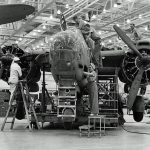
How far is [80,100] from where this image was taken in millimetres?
13203

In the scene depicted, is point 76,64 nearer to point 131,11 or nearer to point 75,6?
point 75,6

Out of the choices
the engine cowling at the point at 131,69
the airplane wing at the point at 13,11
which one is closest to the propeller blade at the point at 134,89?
the engine cowling at the point at 131,69

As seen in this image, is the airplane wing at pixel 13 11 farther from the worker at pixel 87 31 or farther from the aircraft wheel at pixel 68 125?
the aircraft wheel at pixel 68 125

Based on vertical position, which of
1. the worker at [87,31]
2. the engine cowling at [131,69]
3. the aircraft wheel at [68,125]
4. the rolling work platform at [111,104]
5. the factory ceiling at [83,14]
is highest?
the factory ceiling at [83,14]

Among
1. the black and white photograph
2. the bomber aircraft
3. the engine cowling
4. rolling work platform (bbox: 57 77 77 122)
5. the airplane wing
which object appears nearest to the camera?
the airplane wing

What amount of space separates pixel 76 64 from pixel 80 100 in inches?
134

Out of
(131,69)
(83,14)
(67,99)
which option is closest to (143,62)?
(131,69)

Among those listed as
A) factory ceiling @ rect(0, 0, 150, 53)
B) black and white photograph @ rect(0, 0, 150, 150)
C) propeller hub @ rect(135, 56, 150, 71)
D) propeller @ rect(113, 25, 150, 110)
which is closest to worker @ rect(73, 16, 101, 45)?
black and white photograph @ rect(0, 0, 150, 150)

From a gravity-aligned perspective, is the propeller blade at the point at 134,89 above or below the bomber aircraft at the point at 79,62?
below

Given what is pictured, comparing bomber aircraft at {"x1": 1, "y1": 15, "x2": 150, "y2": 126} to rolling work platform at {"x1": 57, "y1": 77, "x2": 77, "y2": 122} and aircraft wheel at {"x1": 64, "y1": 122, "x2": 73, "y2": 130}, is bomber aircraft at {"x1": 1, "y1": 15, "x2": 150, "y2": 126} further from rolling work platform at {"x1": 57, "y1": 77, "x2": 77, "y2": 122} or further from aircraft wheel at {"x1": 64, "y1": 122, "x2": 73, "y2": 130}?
aircraft wheel at {"x1": 64, "y1": 122, "x2": 73, "y2": 130}

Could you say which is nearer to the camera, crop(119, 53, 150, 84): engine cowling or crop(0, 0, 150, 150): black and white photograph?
crop(0, 0, 150, 150): black and white photograph

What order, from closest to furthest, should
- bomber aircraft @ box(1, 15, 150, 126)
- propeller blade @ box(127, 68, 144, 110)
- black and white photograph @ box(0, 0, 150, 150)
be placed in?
black and white photograph @ box(0, 0, 150, 150), bomber aircraft @ box(1, 15, 150, 126), propeller blade @ box(127, 68, 144, 110)

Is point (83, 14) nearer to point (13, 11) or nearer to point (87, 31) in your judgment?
point (87, 31)

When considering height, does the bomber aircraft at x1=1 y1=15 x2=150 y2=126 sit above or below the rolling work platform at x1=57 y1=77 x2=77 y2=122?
above
